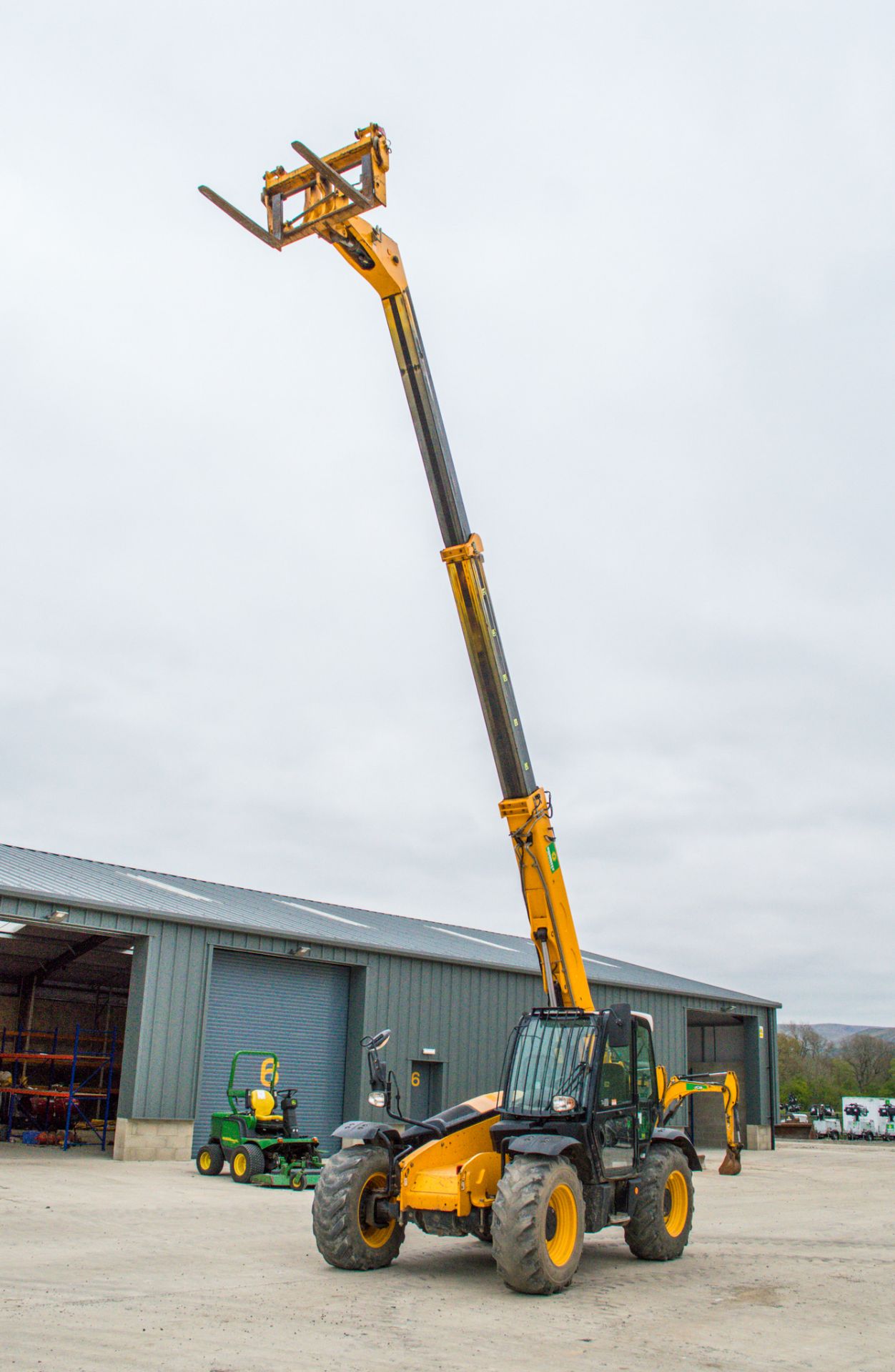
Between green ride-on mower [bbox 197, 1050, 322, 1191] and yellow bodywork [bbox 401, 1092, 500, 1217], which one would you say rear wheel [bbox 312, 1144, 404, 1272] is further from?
green ride-on mower [bbox 197, 1050, 322, 1191]

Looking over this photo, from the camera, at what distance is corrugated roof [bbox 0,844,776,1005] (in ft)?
72.4

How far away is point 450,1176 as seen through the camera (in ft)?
33.2

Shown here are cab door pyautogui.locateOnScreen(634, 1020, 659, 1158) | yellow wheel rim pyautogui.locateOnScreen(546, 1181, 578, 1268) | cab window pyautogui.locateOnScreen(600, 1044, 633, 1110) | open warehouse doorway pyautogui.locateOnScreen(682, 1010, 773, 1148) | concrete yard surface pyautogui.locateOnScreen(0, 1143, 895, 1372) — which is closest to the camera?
concrete yard surface pyautogui.locateOnScreen(0, 1143, 895, 1372)

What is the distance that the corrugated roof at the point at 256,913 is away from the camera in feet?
72.4

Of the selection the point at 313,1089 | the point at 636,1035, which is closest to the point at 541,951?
the point at 636,1035

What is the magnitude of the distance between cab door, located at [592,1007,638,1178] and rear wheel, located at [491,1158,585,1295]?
0.84 m

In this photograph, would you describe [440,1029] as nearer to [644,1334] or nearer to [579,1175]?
[579,1175]

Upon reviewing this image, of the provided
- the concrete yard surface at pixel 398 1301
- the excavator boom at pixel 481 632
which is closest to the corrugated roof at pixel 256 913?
the concrete yard surface at pixel 398 1301

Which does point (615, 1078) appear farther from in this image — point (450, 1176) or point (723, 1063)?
point (723, 1063)

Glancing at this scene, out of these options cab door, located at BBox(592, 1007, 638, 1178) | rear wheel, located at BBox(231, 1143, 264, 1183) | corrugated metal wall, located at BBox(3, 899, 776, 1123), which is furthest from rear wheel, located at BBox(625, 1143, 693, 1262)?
corrugated metal wall, located at BBox(3, 899, 776, 1123)

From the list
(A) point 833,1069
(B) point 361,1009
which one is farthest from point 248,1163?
(A) point 833,1069

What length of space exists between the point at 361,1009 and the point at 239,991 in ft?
10.1

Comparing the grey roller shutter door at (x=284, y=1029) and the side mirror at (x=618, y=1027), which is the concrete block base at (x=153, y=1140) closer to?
the grey roller shutter door at (x=284, y=1029)

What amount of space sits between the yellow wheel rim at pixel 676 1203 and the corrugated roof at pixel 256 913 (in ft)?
41.9
